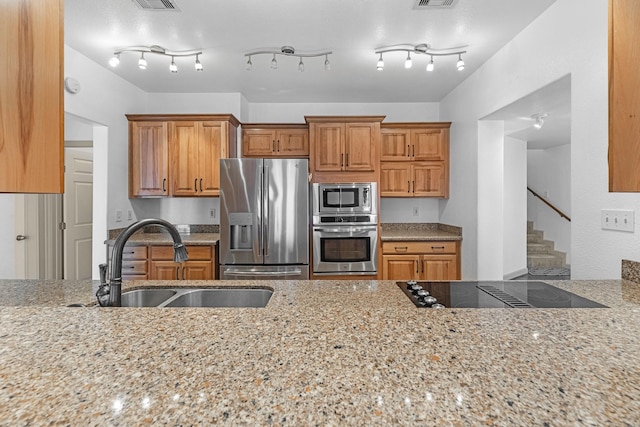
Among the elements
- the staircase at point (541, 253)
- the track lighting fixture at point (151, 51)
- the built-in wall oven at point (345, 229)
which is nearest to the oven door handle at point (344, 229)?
the built-in wall oven at point (345, 229)

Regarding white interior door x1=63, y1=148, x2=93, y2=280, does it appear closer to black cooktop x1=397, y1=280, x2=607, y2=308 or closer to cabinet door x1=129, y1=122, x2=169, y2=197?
cabinet door x1=129, y1=122, x2=169, y2=197

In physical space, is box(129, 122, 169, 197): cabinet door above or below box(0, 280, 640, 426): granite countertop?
above

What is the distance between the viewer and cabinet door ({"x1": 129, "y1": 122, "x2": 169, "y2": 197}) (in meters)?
3.78

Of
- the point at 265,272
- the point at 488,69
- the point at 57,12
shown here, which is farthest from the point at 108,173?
the point at 488,69

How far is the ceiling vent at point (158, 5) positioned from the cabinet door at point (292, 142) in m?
1.91

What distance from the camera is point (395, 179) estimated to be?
13.6 ft

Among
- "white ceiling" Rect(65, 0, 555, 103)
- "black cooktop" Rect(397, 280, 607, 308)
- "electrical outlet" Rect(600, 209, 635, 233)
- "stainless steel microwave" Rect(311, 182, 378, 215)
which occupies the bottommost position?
"black cooktop" Rect(397, 280, 607, 308)

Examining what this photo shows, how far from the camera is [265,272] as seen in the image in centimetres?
351

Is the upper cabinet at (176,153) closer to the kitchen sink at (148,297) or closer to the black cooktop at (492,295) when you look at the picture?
the kitchen sink at (148,297)

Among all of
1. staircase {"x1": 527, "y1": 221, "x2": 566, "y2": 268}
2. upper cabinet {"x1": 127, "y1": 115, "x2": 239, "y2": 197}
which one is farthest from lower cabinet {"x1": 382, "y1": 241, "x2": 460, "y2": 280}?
staircase {"x1": 527, "y1": 221, "x2": 566, "y2": 268}

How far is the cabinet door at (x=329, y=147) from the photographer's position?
3855 millimetres

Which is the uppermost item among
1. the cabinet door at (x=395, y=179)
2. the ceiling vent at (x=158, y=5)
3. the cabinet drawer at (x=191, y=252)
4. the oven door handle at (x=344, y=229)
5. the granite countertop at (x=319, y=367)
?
the ceiling vent at (x=158, y=5)

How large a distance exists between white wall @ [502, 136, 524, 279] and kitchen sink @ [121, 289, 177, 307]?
5.12 meters

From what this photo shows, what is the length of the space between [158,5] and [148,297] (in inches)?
74.3
